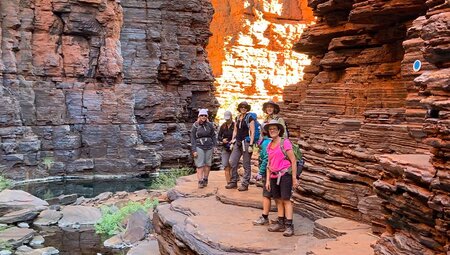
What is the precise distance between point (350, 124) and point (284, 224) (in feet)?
8.62

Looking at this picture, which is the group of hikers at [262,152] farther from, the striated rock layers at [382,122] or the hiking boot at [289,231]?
the striated rock layers at [382,122]

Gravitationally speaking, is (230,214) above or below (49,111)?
below

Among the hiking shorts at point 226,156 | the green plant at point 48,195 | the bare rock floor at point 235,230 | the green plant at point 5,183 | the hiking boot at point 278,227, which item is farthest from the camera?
the green plant at point 48,195

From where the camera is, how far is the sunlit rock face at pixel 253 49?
46.2 meters

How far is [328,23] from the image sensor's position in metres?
12.4

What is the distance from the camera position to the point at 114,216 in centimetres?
1608

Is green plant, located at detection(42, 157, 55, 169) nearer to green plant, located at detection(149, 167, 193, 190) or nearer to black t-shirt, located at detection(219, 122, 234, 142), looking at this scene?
green plant, located at detection(149, 167, 193, 190)

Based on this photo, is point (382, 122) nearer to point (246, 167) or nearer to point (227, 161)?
point (246, 167)

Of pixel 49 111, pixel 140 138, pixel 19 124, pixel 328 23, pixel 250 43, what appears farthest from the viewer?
pixel 250 43

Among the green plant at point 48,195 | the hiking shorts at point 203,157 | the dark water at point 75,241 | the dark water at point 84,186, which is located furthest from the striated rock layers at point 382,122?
the dark water at point 84,186

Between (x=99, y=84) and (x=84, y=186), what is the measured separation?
6.53m

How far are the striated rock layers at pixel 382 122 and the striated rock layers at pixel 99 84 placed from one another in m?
15.1

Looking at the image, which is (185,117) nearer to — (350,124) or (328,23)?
(328,23)

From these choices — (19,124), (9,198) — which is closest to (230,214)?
(9,198)
